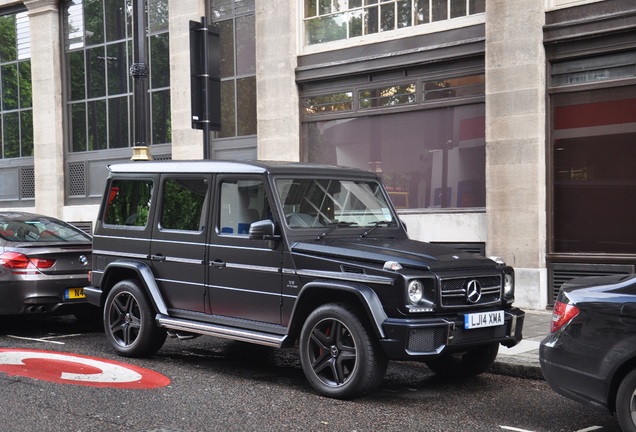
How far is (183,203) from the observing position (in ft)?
27.4

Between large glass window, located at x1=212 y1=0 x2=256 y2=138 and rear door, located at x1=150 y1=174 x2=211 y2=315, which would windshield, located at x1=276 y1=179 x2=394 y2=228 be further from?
large glass window, located at x1=212 y1=0 x2=256 y2=138

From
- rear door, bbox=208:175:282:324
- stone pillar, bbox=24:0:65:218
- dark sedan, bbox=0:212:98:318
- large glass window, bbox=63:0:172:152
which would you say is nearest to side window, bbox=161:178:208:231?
rear door, bbox=208:175:282:324

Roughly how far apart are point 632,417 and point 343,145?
32.0 feet

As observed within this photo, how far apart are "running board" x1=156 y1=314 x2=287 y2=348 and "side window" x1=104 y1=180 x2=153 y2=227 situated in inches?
47.2

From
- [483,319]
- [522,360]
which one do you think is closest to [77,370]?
[483,319]

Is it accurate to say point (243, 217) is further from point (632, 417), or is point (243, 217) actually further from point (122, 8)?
point (122, 8)

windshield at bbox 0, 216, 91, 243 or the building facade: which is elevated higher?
the building facade

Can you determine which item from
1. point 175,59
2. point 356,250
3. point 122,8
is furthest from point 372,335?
point 122,8

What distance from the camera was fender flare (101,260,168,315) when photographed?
325 inches

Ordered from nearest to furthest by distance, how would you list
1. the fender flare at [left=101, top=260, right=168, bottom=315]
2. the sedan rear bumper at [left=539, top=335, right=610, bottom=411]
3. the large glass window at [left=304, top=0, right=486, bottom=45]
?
the sedan rear bumper at [left=539, top=335, right=610, bottom=411]
the fender flare at [left=101, top=260, right=168, bottom=315]
the large glass window at [left=304, top=0, right=486, bottom=45]

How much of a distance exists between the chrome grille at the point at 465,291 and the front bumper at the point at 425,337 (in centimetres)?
13

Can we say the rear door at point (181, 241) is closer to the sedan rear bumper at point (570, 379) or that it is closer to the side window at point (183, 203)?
the side window at point (183, 203)

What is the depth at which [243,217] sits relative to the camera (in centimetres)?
776

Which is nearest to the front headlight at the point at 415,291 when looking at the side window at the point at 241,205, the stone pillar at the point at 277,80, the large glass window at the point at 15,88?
the side window at the point at 241,205
